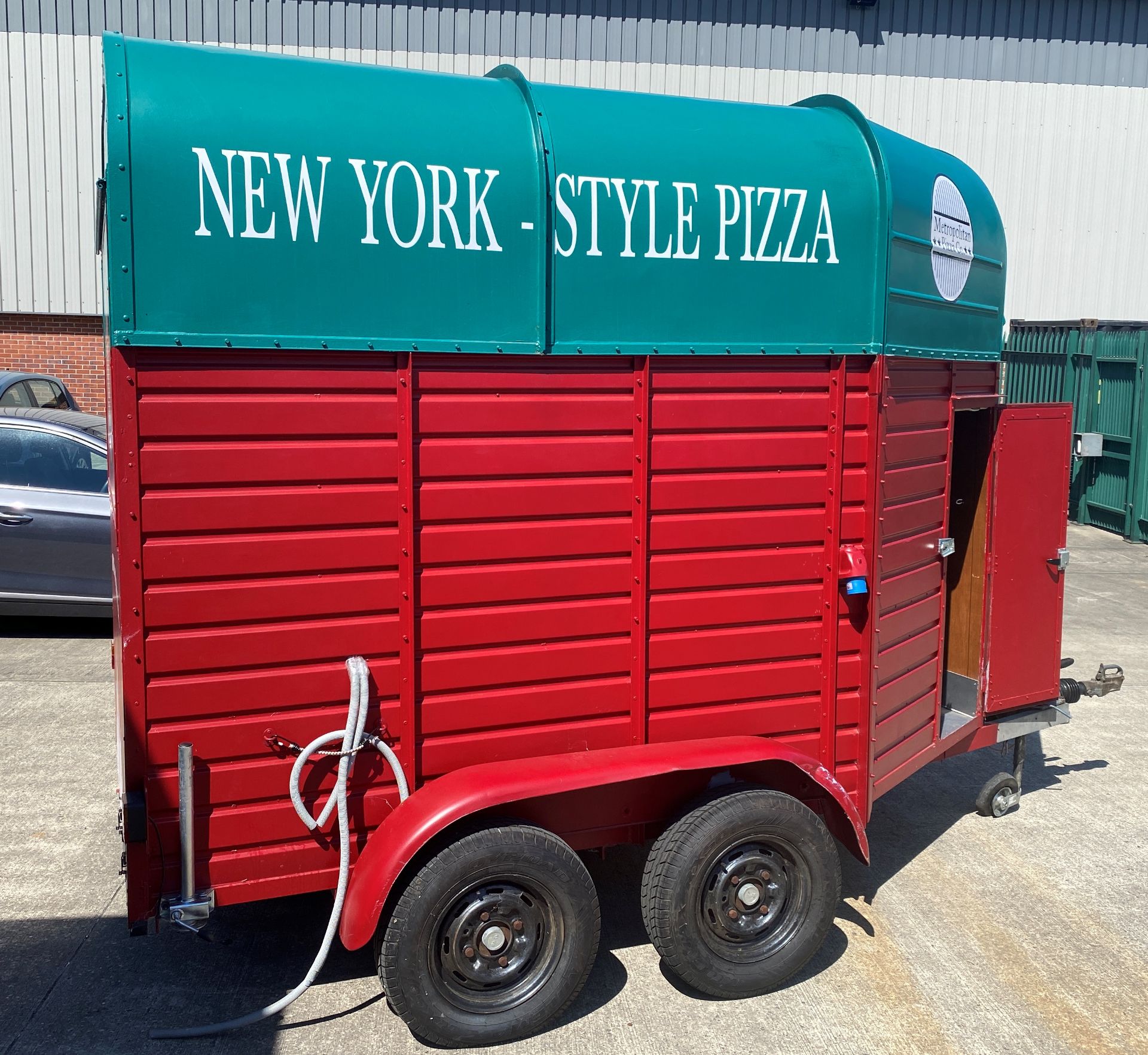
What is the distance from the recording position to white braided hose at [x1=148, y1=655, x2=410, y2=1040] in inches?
155

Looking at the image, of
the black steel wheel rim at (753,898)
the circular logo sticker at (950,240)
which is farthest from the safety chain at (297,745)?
the circular logo sticker at (950,240)

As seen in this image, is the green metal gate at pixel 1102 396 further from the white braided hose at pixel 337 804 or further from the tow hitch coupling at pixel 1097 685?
the white braided hose at pixel 337 804

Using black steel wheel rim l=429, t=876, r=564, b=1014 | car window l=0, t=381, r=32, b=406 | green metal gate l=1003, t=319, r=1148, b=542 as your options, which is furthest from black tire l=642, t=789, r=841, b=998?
green metal gate l=1003, t=319, r=1148, b=542

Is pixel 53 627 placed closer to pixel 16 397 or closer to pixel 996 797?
pixel 16 397

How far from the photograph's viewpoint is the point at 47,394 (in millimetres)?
12516

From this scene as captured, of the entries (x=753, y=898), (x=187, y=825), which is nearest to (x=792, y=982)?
(x=753, y=898)

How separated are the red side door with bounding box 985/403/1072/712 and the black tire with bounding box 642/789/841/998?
6.61ft

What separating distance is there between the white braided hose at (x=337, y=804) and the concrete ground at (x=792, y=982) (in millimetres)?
72

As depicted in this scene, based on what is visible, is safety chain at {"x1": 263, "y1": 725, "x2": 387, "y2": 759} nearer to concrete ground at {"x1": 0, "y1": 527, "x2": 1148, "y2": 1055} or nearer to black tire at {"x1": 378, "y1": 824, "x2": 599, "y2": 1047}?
black tire at {"x1": 378, "y1": 824, "x2": 599, "y2": 1047}

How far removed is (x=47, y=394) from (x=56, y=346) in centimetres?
523

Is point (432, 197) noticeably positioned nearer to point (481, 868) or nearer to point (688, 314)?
point (688, 314)

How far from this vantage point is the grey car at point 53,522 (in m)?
8.68

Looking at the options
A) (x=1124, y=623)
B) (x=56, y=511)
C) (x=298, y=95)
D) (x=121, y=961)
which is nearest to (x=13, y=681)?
(x=56, y=511)

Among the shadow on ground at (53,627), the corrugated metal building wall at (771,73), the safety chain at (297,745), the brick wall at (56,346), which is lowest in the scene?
the shadow on ground at (53,627)
